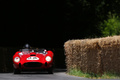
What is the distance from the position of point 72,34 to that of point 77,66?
13.6 m

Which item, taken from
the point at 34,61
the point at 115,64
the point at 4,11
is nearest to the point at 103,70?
the point at 115,64

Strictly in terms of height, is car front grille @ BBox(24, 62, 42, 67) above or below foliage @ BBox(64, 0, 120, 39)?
below

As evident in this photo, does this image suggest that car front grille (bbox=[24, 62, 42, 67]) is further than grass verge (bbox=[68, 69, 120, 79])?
Yes

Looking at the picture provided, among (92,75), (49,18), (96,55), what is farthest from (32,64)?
(49,18)

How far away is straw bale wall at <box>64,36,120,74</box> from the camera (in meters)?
14.9

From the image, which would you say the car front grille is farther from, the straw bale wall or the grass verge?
the straw bale wall

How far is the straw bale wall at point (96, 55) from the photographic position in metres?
14.9

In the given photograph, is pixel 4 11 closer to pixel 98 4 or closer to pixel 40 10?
pixel 40 10

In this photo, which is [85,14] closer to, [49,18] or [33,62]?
[49,18]

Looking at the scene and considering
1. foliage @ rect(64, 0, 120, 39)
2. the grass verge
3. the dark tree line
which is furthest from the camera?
foliage @ rect(64, 0, 120, 39)

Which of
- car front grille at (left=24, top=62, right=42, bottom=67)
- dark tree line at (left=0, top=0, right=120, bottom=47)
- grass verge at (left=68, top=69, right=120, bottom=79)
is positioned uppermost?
dark tree line at (left=0, top=0, right=120, bottom=47)

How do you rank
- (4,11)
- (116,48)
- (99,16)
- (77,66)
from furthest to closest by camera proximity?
(99,16) → (4,11) → (77,66) → (116,48)

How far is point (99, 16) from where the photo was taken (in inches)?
1256

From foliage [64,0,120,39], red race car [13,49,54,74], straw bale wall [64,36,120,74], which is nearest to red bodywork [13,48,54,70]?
red race car [13,49,54,74]
